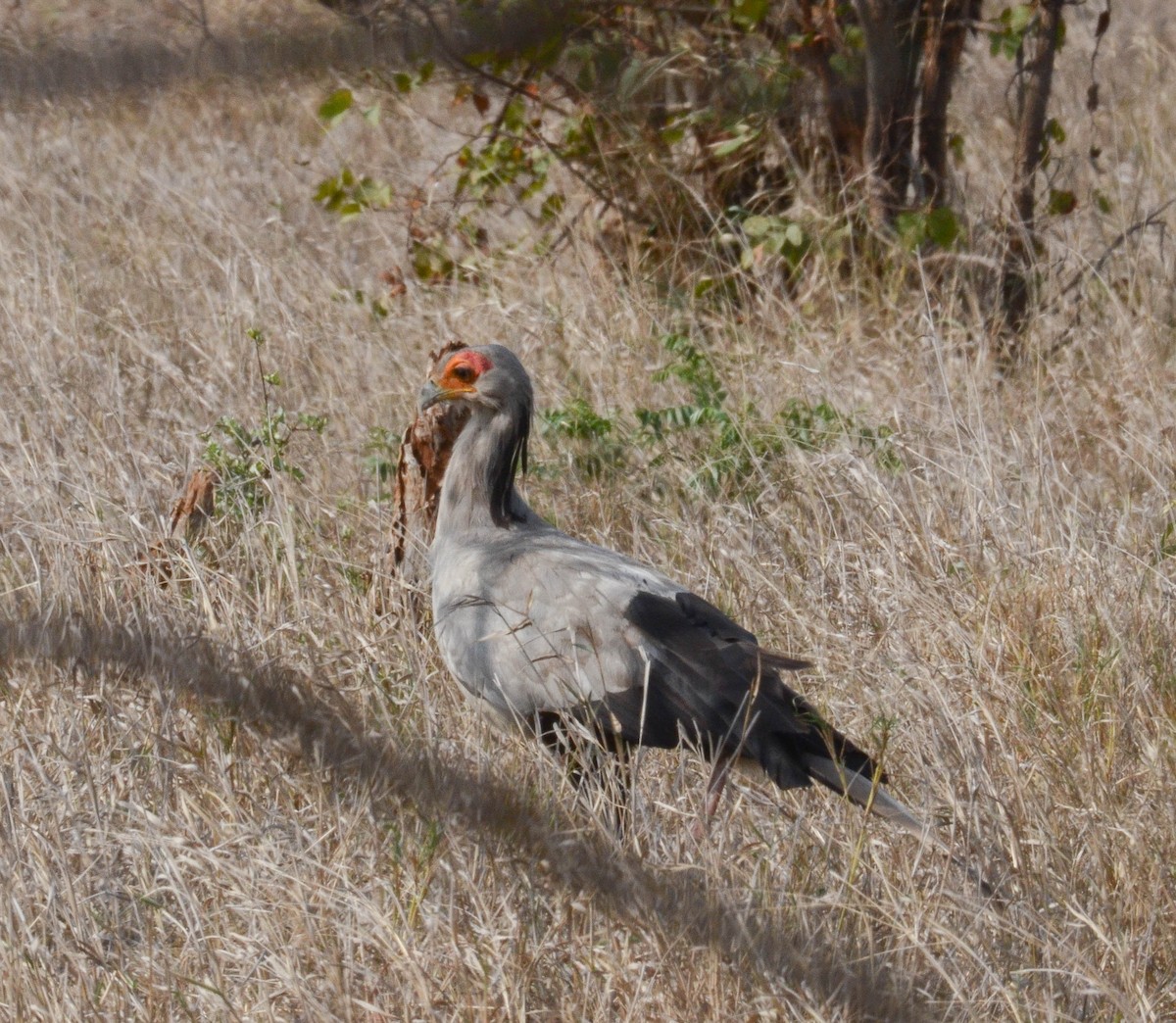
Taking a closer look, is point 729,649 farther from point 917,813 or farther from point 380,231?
point 380,231

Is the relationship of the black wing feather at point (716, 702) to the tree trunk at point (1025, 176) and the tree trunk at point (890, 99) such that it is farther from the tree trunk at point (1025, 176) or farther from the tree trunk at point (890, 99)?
the tree trunk at point (890, 99)

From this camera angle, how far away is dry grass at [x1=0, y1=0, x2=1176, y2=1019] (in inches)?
109

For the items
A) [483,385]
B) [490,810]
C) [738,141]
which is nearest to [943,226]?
[738,141]

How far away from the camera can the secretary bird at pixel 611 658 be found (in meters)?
3.42

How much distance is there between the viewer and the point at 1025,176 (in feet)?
21.3

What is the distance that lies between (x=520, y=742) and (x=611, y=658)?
0.28 metres

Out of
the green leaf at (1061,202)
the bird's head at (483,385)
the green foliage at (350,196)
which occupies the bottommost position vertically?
the bird's head at (483,385)

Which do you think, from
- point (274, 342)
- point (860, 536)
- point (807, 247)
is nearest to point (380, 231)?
point (274, 342)

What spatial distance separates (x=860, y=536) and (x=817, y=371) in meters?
0.90

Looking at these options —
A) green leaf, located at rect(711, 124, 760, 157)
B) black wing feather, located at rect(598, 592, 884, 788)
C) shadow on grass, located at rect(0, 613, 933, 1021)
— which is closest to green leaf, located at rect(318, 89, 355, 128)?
green leaf, located at rect(711, 124, 760, 157)

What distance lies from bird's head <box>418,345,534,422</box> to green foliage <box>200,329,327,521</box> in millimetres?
491

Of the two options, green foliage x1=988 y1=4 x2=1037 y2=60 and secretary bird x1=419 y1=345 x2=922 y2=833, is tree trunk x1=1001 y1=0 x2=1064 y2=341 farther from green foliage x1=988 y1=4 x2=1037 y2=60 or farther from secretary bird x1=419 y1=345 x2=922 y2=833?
secretary bird x1=419 y1=345 x2=922 y2=833

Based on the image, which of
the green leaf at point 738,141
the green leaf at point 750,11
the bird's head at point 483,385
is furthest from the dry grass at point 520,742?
the green leaf at point 750,11

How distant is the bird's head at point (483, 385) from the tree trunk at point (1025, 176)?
258 cm
